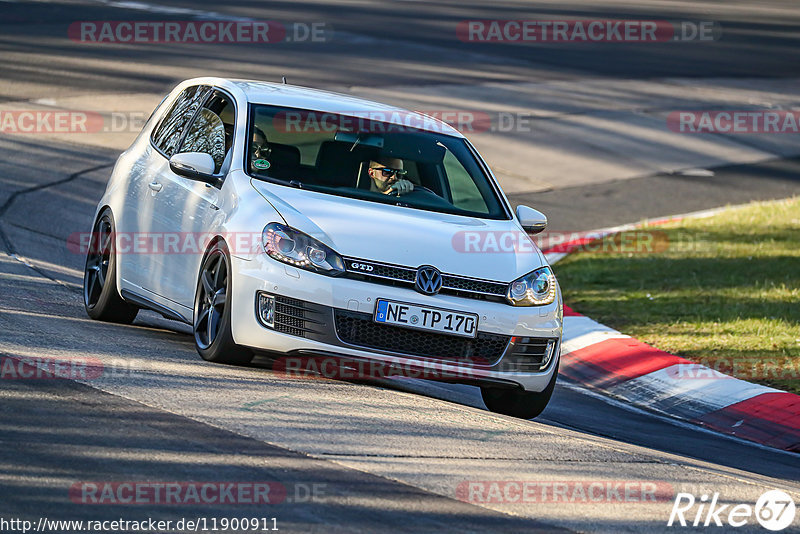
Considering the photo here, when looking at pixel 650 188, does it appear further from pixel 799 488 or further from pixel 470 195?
pixel 799 488

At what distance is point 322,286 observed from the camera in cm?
702

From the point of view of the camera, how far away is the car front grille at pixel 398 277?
23.2 ft

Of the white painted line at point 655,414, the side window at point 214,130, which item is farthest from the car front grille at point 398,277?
the white painted line at point 655,414

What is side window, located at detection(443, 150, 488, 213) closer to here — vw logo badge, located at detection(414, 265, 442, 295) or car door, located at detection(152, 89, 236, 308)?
vw logo badge, located at detection(414, 265, 442, 295)

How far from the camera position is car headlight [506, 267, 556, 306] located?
742 centimetres

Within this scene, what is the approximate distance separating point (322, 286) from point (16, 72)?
15.7m

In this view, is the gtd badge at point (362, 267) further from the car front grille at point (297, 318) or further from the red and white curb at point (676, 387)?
the red and white curb at point (676, 387)

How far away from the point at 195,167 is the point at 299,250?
114 cm

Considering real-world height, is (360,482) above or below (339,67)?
below

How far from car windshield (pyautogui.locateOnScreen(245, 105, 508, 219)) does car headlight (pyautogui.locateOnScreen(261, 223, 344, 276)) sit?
0.72 metres

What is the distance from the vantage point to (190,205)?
8094 mm

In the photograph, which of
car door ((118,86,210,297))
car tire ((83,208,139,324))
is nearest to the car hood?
car door ((118,86,210,297))

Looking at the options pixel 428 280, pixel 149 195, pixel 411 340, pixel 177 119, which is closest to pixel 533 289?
pixel 428 280

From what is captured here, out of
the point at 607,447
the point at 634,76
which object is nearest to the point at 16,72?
the point at 634,76
